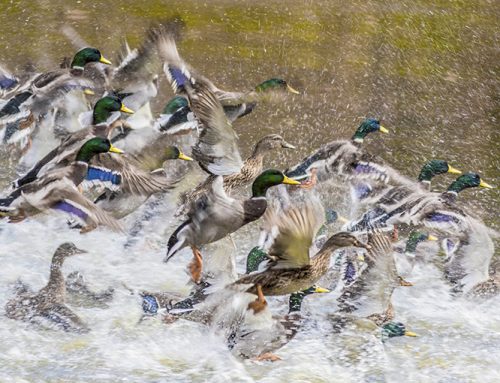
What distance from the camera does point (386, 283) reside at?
6.43m

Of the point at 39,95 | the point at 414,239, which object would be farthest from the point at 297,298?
the point at 39,95

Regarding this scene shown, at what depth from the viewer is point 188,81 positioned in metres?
6.92

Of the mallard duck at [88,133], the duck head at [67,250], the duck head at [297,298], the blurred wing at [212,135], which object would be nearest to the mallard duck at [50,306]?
the duck head at [67,250]

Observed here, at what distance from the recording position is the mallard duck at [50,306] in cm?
618

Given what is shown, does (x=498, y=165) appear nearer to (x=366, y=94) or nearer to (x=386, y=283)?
(x=366, y=94)

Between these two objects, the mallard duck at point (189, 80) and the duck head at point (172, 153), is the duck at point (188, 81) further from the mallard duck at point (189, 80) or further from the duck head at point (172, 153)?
the duck head at point (172, 153)

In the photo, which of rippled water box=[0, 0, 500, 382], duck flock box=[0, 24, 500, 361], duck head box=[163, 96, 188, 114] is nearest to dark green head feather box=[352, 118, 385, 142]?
duck flock box=[0, 24, 500, 361]

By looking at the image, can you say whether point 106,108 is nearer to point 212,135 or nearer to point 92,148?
point 92,148

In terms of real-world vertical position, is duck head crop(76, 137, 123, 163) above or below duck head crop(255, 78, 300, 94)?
above

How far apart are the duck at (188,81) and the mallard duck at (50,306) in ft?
4.37

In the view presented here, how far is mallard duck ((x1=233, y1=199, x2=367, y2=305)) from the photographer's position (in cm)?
574

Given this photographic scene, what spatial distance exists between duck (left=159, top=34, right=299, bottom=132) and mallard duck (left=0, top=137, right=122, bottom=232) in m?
0.65

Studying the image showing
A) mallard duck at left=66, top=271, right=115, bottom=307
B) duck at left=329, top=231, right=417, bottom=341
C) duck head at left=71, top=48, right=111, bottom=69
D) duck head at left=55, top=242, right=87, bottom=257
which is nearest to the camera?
duck at left=329, top=231, right=417, bottom=341

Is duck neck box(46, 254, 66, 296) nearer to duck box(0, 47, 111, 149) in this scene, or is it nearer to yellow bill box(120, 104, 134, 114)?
yellow bill box(120, 104, 134, 114)
